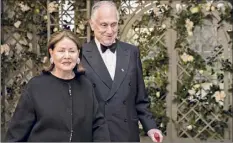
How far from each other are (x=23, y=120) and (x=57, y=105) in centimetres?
16

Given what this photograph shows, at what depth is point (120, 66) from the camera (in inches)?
96.0

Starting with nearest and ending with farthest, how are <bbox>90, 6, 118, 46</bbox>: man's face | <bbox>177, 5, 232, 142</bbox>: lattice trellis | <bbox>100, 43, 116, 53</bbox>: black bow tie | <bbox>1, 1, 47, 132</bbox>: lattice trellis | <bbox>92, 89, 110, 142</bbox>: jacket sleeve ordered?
1. <bbox>92, 89, 110, 142</bbox>: jacket sleeve
2. <bbox>90, 6, 118, 46</bbox>: man's face
3. <bbox>100, 43, 116, 53</bbox>: black bow tie
4. <bbox>177, 5, 232, 142</bbox>: lattice trellis
5. <bbox>1, 1, 47, 132</bbox>: lattice trellis

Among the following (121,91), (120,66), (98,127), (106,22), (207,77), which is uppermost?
(106,22)

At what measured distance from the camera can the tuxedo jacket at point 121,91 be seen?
240 centimetres

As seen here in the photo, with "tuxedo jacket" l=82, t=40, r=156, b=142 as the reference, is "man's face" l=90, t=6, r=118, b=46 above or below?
above

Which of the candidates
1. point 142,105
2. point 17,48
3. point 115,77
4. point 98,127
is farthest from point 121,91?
point 17,48

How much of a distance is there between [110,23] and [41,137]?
72 centimetres

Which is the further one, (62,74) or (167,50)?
(167,50)

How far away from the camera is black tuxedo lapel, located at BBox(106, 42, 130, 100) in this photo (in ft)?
7.86

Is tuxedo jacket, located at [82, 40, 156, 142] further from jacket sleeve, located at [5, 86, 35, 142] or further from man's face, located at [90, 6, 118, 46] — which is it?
jacket sleeve, located at [5, 86, 35, 142]

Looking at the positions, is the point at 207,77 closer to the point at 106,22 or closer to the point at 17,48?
the point at 17,48

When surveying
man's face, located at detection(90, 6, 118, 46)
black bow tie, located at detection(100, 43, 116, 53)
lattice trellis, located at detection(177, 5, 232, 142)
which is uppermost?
man's face, located at detection(90, 6, 118, 46)

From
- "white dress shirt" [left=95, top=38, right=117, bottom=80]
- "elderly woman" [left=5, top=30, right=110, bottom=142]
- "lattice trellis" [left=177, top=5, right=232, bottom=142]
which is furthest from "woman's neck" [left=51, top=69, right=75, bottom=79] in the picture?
"lattice trellis" [left=177, top=5, right=232, bottom=142]

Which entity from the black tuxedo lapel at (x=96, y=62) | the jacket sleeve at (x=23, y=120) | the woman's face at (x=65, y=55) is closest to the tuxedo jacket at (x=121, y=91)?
the black tuxedo lapel at (x=96, y=62)
